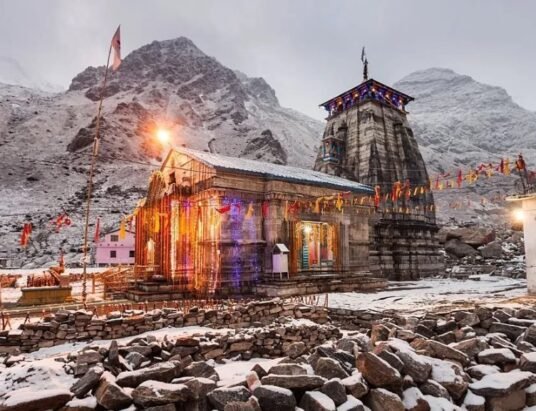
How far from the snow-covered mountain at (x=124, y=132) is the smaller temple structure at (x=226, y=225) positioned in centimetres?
1091

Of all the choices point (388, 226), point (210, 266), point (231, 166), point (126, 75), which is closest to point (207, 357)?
point (210, 266)

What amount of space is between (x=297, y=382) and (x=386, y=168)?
97.1 feet

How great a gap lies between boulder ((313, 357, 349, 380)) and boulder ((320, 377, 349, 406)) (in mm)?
456

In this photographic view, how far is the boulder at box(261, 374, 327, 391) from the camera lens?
4.38 m

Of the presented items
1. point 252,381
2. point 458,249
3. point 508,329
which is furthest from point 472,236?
point 252,381

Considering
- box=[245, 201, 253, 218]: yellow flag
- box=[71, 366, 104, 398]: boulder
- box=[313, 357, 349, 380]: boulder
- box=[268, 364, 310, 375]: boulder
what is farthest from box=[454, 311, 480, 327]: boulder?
box=[245, 201, 253, 218]: yellow flag

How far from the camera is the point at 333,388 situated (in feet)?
14.3

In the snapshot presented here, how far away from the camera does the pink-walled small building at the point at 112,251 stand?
158ft

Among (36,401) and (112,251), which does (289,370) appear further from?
(112,251)

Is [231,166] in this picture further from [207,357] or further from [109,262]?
[109,262]

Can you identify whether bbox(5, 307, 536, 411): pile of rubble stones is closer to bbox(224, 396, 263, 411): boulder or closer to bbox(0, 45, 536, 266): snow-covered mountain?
bbox(224, 396, 263, 411): boulder

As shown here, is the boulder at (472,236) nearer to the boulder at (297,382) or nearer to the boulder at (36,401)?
the boulder at (297,382)

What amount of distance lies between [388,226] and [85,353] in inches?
1099

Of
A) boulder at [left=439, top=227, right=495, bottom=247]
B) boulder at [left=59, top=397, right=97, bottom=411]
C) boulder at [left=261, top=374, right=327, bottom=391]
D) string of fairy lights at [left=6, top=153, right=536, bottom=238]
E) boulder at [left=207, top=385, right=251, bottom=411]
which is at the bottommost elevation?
boulder at [left=59, top=397, right=97, bottom=411]
